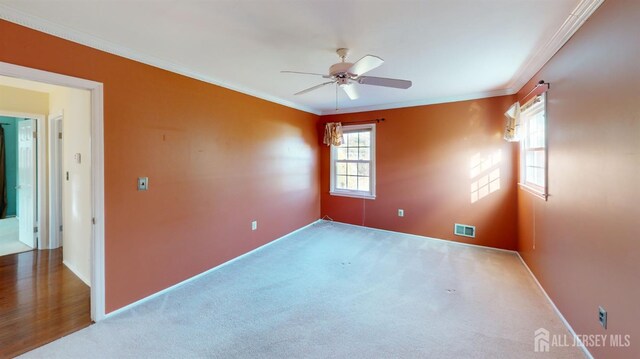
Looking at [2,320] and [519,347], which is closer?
[519,347]

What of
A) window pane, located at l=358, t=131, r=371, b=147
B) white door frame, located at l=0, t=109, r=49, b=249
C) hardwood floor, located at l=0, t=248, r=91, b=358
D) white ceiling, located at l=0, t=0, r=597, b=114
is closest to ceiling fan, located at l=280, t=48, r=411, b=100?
white ceiling, located at l=0, t=0, r=597, b=114

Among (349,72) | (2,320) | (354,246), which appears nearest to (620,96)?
(349,72)

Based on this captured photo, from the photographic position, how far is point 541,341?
1923mm

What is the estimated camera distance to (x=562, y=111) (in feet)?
7.04

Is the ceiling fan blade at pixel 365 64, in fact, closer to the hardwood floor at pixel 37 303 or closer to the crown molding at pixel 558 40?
the crown molding at pixel 558 40

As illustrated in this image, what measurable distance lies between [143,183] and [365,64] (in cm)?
233

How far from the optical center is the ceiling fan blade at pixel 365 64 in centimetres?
190

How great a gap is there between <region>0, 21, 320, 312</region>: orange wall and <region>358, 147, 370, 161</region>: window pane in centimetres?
178

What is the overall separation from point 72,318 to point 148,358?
1.05 metres

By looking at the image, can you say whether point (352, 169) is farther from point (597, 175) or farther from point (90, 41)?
point (90, 41)

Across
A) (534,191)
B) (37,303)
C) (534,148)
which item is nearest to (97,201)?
(37,303)

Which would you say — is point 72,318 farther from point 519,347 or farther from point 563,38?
point 563,38

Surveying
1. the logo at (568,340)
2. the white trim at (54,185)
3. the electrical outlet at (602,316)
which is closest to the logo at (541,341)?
the logo at (568,340)

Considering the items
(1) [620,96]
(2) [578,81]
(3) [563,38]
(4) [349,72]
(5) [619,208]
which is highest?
(3) [563,38]
